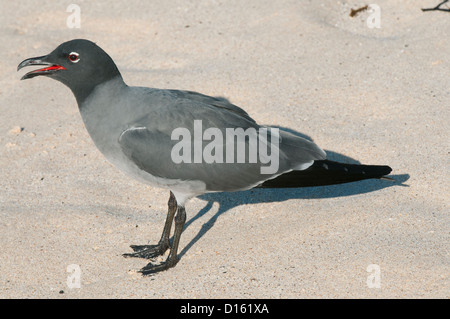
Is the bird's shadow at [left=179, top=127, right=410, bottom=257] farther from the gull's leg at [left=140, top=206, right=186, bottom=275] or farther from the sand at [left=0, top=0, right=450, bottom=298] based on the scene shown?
the gull's leg at [left=140, top=206, right=186, bottom=275]

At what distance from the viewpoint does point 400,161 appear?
5562 mm

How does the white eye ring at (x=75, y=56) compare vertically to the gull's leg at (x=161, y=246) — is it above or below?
above

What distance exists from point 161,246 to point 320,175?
4.44 ft

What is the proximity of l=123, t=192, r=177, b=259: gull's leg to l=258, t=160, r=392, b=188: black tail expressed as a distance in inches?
30.0

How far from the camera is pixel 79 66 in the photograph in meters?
4.30

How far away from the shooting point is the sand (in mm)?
4395

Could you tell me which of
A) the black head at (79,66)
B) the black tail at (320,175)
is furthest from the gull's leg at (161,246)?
the black head at (79,66)

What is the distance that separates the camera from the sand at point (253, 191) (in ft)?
14.4

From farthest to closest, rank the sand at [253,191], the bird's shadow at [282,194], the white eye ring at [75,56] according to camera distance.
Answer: the bird's shadow at [282,194], the sand at [253,191], the white eye ring at [75,56]

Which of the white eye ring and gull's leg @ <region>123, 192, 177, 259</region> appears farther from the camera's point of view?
gull's leg @ <region>123, 192, 177, 259</region>

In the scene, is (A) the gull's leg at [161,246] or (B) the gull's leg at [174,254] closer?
(B) the gull's leg at [174,254]

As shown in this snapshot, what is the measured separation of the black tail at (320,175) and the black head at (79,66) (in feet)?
4.57

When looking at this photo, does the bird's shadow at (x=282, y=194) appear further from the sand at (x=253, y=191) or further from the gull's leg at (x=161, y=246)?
the gull's leg at (x=161, y=246)

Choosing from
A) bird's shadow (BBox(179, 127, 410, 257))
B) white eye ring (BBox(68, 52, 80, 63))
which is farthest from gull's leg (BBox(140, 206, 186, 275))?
white eye ring (BBox(68, 52, 80, 63))
